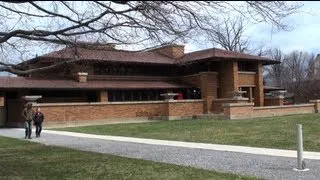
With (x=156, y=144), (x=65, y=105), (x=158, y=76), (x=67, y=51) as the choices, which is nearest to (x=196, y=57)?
(x=158, y=76)

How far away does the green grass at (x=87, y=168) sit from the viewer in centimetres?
1138

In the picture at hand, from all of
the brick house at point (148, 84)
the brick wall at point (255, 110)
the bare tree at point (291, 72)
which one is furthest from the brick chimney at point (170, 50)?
the bare tree at point (291, 72)

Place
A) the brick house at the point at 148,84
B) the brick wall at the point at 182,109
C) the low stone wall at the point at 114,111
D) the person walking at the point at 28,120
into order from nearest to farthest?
the person walking at the point at 28,120 → the low stone wall at the point at 114,111 → the brick house at the point at 148,84 → the brick wall at the point at 182,109

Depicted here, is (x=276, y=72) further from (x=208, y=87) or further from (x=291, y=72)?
(x=208, y=87)

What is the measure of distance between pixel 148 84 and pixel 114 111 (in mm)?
6467

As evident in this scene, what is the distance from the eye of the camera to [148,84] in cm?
4762

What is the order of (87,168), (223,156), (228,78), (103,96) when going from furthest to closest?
(228,78) → (103,96) → (223,156) → (87,168)

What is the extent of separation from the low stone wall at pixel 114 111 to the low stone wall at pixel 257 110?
743 cm

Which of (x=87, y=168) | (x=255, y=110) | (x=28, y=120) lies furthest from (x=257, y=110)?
(x=87, y=168)

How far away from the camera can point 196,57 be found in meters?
48.2

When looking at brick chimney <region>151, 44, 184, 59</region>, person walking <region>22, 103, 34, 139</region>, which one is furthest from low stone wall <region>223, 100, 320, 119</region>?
person walking <region>22, 103, 34, 139</region>

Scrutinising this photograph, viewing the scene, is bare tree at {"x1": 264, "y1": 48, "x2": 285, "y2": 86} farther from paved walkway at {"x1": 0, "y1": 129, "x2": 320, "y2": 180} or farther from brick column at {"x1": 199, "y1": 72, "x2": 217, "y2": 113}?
paved walkway at {"x1": 0, "y1": 129, "x2": 320, "y2": 180}

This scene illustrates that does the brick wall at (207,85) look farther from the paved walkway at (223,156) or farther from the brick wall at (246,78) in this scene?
the paved walkway at (223,156)

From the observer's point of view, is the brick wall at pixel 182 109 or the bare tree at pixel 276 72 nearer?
the brick wall at pixel 182 109
